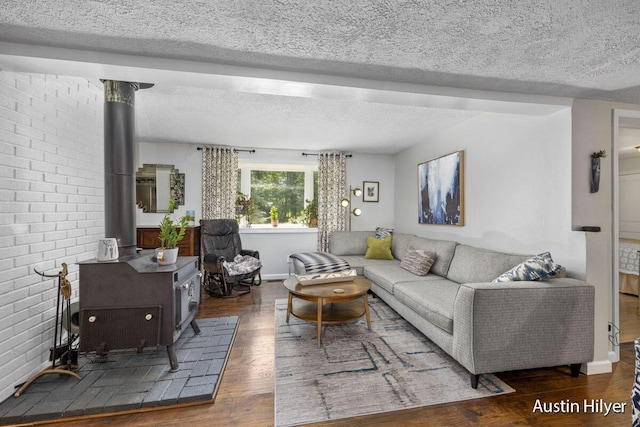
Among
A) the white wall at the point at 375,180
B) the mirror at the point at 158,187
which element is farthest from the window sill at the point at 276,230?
the mirror at the point at 158,187

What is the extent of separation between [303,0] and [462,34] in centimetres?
88

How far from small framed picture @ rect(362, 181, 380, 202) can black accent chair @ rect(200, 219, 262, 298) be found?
237 cm

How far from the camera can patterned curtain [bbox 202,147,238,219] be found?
184 inches

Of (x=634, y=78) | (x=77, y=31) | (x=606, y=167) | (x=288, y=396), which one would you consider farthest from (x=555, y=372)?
(x=77, y=31)

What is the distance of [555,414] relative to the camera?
67.1 inches

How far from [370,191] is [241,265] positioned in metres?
2.80

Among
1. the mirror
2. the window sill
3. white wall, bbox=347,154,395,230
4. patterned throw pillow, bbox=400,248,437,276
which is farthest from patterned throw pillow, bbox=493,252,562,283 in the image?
the mirror

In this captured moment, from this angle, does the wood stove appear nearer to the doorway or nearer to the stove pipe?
the stove pipe

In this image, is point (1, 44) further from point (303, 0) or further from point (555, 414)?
point (555, 414)

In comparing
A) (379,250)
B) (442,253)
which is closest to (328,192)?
(379,250)

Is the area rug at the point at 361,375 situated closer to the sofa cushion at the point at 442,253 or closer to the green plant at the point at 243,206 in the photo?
the sofa cushion at the point at 442,253

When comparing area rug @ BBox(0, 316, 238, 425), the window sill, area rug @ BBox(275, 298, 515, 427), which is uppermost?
the window sill

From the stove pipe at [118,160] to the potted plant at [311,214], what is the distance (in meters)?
3.25

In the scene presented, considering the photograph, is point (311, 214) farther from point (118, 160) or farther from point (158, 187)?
point (118, 160)
